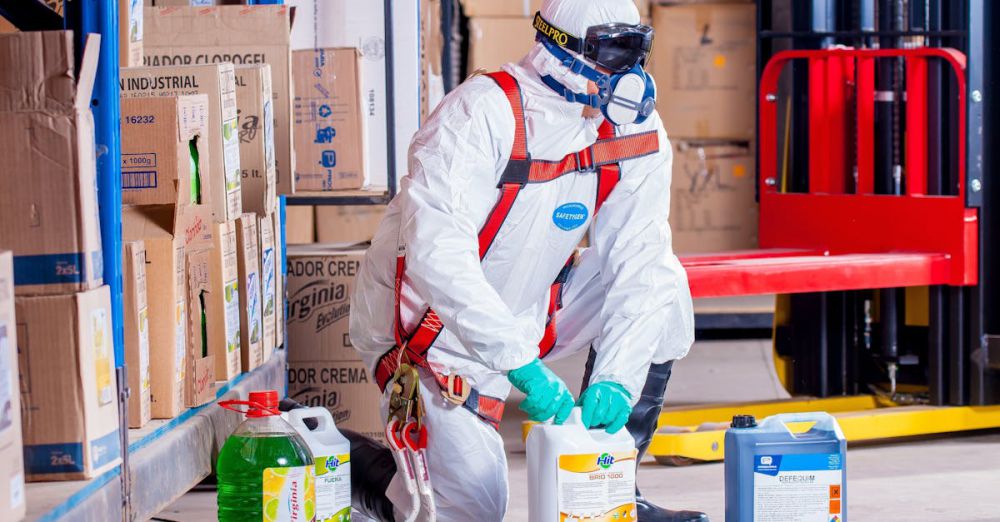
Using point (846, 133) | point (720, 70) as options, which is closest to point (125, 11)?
point (846, 133)

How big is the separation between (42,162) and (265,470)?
2.99ft

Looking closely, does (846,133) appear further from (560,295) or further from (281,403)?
(281,403)

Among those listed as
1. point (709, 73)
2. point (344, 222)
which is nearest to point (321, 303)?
point (344, 222)

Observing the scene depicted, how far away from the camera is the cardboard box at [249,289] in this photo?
4.02m

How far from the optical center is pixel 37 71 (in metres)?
2.69

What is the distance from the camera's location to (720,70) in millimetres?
8070

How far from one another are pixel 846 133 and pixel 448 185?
9.52 ft

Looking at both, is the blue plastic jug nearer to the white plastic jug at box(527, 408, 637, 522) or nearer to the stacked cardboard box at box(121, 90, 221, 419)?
the white plastic jug at box(527, 408, 637, 522)

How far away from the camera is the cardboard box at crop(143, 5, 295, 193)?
453 centimetres

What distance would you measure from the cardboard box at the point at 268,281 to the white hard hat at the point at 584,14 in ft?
4.12

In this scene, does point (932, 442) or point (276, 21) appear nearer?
point (276, 21)

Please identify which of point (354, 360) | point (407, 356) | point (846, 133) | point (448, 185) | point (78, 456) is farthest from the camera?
point (846, 133)

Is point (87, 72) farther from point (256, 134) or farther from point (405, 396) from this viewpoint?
point (256, 134)

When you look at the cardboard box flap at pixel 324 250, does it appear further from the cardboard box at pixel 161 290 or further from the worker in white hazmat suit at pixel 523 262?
the cardboard box at pixel 161 290
